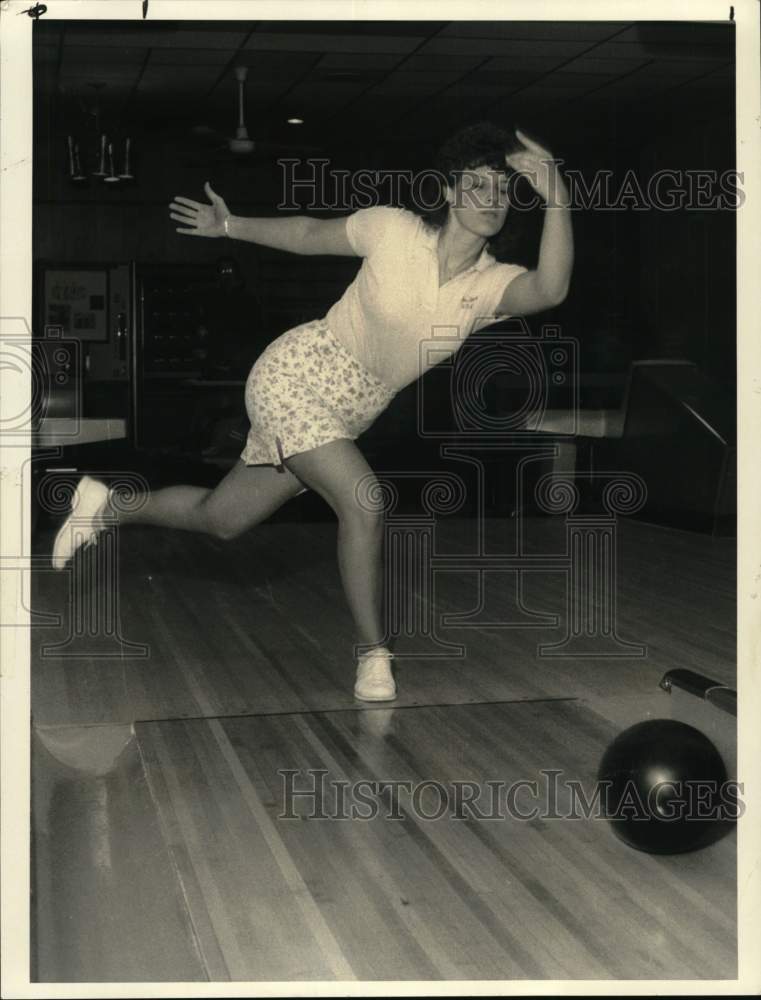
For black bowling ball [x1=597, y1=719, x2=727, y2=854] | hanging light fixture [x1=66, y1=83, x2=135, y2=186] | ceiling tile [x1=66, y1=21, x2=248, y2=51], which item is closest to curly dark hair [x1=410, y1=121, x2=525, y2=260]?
black bowling ball [x1=597, y1=719, x2=727, y2=854]

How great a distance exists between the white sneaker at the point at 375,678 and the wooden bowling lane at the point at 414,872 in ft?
1.02

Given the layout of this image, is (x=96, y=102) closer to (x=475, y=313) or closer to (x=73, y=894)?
(x=475, y=313)

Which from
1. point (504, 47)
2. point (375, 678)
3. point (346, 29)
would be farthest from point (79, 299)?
point (375, 678)

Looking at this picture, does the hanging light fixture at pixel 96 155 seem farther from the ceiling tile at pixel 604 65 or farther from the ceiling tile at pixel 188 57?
the ceiling tile at pixel 604 65

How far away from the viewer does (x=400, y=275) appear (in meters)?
3.45

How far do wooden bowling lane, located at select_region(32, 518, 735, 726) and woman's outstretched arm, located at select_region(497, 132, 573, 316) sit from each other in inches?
40.4

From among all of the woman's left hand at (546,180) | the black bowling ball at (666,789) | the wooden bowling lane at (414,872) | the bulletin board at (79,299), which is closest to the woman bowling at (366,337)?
the woman's left hand at (546,180)

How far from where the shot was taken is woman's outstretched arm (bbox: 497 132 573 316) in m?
2.68

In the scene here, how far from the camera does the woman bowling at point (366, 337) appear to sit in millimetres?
3342

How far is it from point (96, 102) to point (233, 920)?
7286 millimetres

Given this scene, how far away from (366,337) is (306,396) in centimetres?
23

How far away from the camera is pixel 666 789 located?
2.15 metres
